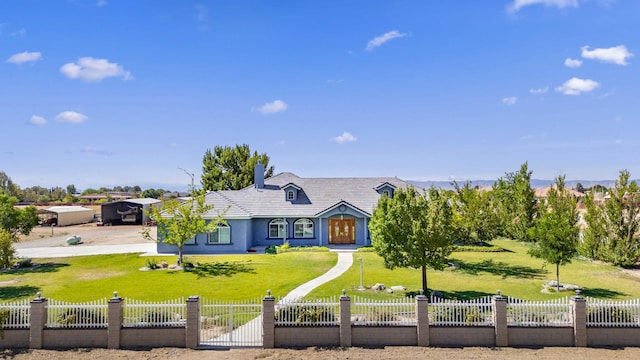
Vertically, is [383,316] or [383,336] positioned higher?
[383,316]

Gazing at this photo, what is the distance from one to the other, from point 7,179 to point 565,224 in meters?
158

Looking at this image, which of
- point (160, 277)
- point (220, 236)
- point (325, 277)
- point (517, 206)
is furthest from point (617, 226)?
point (160, 277)

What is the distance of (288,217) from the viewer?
39031 mm

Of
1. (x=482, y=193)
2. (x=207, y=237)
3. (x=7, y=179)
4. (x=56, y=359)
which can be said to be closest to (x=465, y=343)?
(x=56, y=359)

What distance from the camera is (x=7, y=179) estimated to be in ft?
438

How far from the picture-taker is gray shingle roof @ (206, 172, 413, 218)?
38.7 m

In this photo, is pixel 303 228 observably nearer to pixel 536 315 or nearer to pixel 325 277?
pixel 325 277

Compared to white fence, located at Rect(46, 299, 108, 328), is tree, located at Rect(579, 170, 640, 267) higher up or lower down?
higher up

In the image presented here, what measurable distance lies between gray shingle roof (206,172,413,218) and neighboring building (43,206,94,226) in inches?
1488

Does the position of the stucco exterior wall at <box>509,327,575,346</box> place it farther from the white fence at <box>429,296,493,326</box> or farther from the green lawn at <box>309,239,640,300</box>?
Result: the green lawn at <box>309,239,640,300</box>

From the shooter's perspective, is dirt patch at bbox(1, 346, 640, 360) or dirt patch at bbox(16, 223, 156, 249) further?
dirt patch at bbox(16, 223, 156, 249)

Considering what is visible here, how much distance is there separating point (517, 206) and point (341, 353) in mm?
38433

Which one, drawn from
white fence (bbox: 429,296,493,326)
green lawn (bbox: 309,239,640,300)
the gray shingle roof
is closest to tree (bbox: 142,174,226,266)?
the gray shingle roof

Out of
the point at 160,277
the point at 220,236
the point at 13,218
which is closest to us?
the point at 160,277
